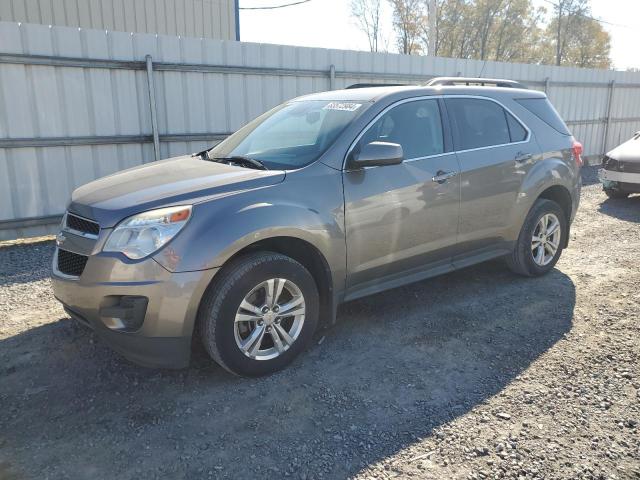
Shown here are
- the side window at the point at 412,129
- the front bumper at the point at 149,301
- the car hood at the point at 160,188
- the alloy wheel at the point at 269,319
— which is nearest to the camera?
the front bumper at the point at 149,301

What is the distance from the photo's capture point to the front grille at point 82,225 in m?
3.11

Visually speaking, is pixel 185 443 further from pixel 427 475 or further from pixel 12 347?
pixel 12 347

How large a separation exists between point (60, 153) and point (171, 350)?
474 centimetres

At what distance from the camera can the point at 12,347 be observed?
12.3 ft

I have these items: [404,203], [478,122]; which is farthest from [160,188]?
[478,122]

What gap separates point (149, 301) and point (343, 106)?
6.98 ft

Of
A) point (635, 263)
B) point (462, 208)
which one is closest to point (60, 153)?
point (462, 208)

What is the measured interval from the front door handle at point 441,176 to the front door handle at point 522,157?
929 mm

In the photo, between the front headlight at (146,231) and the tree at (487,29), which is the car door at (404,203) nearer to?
the front headlight at (146,231)

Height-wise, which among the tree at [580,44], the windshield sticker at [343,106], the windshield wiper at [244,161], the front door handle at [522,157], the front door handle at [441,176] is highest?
the tree at [580,44]

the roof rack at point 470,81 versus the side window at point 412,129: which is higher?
the roof rack at point 470,81

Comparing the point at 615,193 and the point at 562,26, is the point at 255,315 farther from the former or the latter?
the point at 562,26

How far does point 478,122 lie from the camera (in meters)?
4.54

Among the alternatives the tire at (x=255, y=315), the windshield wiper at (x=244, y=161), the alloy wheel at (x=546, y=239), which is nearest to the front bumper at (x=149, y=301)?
the tire at (x=255, y=315)
